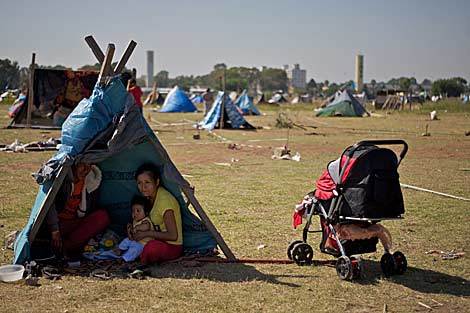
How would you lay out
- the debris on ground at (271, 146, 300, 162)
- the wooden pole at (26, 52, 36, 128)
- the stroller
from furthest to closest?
the wooden pole at (26, 52, 36, 128) < the debris on ground at (271, 146, 300, 162) < the stroller

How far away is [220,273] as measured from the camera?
661 cm

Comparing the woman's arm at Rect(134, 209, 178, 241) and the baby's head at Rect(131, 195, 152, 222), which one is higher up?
the baby's head at Rect(131, 195, 152, 222)

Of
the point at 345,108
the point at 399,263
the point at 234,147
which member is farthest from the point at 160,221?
the point at 345,108

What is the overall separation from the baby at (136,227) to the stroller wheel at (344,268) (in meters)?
1.99

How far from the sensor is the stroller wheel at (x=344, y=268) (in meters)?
6.32

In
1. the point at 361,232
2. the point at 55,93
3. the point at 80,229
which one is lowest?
the point at 80,229

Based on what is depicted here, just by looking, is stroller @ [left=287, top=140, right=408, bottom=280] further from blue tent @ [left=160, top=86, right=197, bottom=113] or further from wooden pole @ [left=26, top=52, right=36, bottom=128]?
blue tent @ [left=160, top=86, right=197, bottom=113]

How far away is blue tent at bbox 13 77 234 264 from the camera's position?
652 cm

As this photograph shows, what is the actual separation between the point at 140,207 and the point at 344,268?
2.28 metres

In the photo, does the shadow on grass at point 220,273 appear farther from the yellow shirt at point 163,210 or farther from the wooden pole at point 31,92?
the wooden pole at point 31,92

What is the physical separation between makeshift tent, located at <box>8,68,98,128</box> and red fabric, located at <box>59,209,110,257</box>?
18.7m

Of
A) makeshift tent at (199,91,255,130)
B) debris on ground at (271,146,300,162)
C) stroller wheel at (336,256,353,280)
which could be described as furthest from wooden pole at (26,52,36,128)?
stroller wheel at (336,256,353,280)

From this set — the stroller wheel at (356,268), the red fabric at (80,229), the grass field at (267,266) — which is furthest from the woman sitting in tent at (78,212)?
the stroller wheel at (356,268)

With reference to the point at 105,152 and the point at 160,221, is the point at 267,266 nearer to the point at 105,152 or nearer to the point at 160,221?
the point at 160,221
